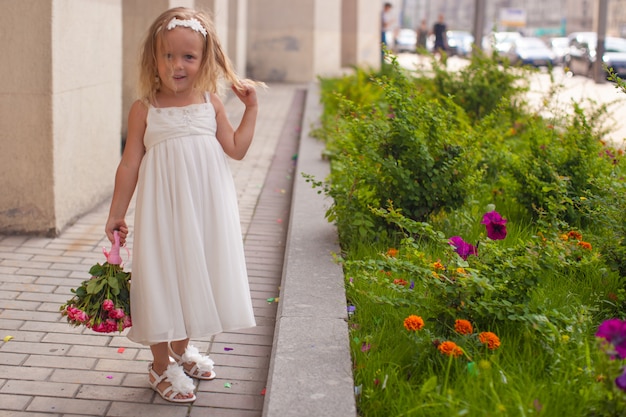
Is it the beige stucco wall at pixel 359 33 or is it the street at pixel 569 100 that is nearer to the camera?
the street at pixel 569 100

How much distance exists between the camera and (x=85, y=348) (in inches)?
156

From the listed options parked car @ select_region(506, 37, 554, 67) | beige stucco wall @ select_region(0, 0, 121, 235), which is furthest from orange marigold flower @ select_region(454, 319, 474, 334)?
parked car @ select_region(506, 37, 554, 67)

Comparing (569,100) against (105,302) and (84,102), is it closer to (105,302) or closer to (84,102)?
(84,102)

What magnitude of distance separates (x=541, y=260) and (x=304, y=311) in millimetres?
1129

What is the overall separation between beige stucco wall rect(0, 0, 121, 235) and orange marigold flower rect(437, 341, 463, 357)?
3441 millimetres

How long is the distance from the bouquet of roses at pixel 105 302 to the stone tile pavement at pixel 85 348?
34 centimetres

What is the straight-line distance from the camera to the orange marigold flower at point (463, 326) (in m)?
3.34

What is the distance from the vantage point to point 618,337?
254cm

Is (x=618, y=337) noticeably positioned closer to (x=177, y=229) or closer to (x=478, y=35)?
(x=177, y=229)

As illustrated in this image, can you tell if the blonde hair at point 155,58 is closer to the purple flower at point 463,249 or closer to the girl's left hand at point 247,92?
the girl's left hand at point 247,92

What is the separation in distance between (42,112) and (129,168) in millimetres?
2566

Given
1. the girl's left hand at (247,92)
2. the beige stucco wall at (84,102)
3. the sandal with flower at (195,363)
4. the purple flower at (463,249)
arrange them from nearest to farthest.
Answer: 1. the girl's left hand at (247,92)
2. the sandal with flower at (195,363)
3. the purple flower at (463,249)
4. the beige stucco wall at (84,102)

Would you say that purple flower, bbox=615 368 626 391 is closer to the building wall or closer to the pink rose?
the pink rose

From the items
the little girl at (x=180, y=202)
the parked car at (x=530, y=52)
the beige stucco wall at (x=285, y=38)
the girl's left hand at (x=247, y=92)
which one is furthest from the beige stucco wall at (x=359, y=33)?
the little girl at (x=180, y=202)
